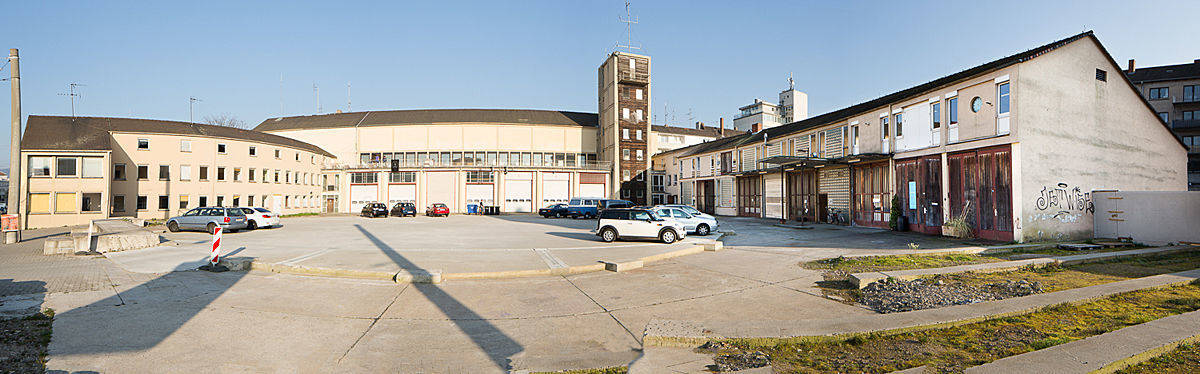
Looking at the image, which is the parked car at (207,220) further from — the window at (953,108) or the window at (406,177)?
the window at (406,177)

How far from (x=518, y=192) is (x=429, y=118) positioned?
18679 mm

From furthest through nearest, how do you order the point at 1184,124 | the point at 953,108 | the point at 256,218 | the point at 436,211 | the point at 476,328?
1. the point at 1184,124
2. the point at 436,211
3. the point at 256,218
4. the point at 953,108
5. the point at 476,328

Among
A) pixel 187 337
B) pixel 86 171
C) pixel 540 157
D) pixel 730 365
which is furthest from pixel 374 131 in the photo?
pixel 730 365

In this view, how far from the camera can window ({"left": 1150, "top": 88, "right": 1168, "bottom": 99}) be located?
53197 millimetres

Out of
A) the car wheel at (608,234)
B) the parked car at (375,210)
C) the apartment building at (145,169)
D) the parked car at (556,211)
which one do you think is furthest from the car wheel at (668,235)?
the apartment building at (145,169)

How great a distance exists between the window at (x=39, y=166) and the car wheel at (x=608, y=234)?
41646mm

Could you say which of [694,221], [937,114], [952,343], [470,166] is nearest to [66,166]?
[470,166]

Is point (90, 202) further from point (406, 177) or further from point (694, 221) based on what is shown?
point (694, 221)

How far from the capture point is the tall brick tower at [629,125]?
197 feet

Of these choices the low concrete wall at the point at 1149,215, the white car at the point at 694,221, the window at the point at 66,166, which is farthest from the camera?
the window at the point at 66,166

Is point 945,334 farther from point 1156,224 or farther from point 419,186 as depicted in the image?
point 419,186

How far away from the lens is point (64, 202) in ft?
116

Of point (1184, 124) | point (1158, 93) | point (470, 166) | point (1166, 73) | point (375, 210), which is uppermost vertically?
point (1166, 73)

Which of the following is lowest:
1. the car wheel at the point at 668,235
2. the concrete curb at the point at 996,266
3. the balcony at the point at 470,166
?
the concrete curb at the point at 996,266
